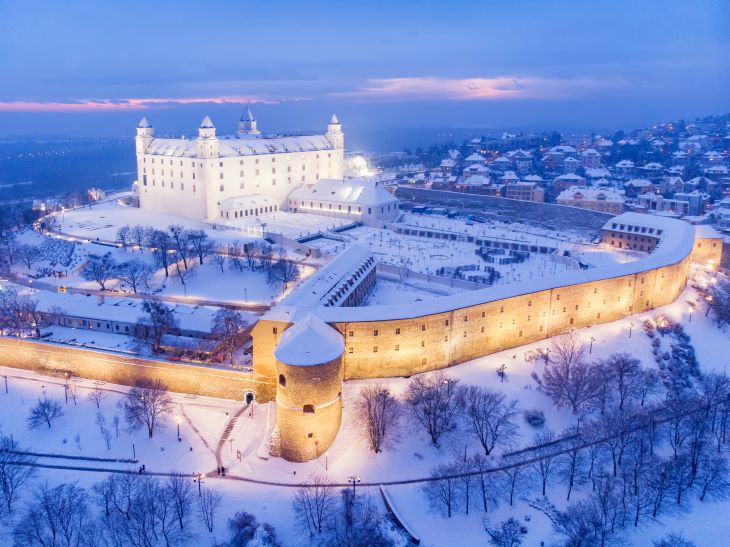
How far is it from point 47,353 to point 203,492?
16.1m

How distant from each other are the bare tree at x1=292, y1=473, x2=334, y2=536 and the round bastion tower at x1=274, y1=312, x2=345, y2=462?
7.41 ft

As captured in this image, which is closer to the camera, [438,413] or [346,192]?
[438,413]

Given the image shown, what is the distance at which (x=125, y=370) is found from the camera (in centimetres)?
3559

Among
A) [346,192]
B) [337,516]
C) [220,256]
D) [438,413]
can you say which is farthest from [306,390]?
[346,192]

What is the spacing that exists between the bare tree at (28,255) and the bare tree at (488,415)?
136 feet

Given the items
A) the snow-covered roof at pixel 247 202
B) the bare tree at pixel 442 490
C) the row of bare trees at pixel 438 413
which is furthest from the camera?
the snow-covered roof at pixel 247 202

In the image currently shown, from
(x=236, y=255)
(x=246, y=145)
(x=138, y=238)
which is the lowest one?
(x=236, y=255)

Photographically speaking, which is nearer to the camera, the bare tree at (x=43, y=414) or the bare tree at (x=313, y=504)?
the bare tree at (x=313, y=504)

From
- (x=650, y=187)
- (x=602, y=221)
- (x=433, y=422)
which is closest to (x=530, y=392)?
(x=433, y=422)

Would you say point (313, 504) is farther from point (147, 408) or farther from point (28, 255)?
point (28, 255)

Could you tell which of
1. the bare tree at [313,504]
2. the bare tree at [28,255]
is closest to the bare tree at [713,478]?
the bare tree at [313,504]

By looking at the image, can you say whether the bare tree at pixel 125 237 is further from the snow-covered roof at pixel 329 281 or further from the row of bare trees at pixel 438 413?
the row of bare trees at pixel 438 413

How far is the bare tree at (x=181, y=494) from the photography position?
2603 centimetres

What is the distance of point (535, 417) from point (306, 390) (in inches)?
476
